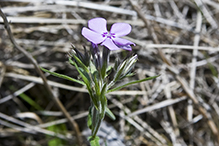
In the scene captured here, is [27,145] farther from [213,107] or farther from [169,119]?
[213,107]

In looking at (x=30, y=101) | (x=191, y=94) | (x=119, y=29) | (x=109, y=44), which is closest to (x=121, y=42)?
(x=109, y=44)

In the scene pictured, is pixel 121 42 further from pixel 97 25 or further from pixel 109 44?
pixel 97 25

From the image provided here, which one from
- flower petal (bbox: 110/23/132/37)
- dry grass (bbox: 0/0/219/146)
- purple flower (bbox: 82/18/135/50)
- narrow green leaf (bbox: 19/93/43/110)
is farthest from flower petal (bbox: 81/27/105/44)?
narrow green leaf (bbox: 19/93/43/110)

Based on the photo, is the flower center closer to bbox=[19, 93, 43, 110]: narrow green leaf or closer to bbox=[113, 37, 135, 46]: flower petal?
bbox=[113, 37, 135, 46]: flower petal

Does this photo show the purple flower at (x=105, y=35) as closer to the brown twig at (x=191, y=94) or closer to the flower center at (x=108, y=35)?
the flower center at (x=108, y=35)

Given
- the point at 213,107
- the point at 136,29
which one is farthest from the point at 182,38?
the point at 213,107

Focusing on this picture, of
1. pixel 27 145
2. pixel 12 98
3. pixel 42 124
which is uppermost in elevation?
pixel 12 98
